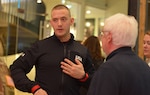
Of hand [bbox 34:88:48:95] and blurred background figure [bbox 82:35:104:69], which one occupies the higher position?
blurred background figure [bbox 82:35:104:69]

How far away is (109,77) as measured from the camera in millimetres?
1437

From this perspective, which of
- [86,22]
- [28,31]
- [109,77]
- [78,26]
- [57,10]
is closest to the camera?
[109,77]

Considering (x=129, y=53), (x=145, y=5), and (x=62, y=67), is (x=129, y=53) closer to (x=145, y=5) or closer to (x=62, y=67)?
(x=62, y=67)

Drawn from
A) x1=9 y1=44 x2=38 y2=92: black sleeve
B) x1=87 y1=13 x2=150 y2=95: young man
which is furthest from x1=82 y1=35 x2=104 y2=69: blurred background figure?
x1=87 y1=13 x2=150 y2=95: young man

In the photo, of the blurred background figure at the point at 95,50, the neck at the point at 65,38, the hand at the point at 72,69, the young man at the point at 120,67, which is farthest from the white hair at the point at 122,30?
the blurred background figure at the point at 95,50

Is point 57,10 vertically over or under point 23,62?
over

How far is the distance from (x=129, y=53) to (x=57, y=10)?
711 millimetres

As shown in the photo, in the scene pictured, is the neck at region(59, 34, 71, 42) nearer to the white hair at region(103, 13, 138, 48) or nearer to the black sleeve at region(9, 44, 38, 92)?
the black sleeve at region(9, 44, 38, 92)

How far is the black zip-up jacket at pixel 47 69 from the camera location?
1.94 metres

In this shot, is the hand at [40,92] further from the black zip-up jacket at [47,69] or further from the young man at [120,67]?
the young man at [120,67]

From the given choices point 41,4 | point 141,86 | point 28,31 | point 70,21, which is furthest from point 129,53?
point 41,4

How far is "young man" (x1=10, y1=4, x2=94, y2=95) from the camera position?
1.93 m

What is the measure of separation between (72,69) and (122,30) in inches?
20.7

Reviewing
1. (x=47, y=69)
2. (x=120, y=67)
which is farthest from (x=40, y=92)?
(x=120, y=67)
